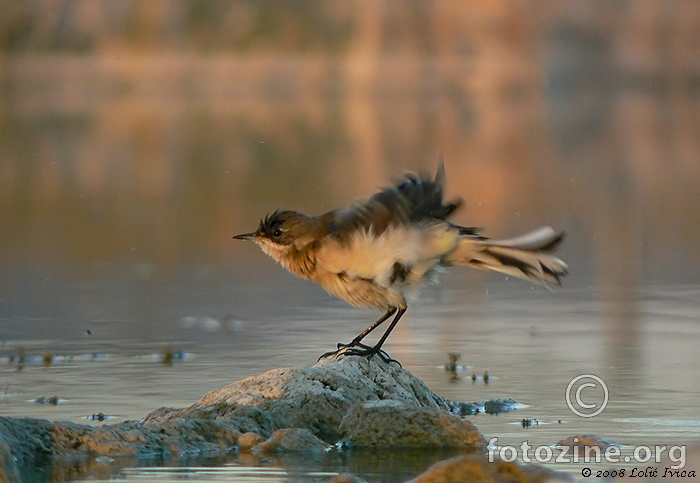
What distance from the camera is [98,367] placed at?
28.8 ft

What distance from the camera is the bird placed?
680cm

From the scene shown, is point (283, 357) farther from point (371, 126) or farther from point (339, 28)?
point (339, 28)

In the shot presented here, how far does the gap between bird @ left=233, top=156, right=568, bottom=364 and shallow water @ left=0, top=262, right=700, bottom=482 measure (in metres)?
0.76

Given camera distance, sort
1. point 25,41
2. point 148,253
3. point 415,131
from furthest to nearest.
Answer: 1. point 25,41
2. point 415,131
3. point 148,253

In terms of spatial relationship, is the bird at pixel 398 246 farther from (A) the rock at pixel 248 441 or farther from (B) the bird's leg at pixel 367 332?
(A) the rock at pixel 248 441

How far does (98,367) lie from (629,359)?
2973mm

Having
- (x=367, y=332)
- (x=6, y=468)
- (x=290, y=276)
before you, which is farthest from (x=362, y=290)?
(x=290, y=276)

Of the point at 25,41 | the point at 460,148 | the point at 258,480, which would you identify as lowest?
the point at 258,480

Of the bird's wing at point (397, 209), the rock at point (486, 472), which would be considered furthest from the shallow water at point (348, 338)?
the bird's wing at point (397, 209)

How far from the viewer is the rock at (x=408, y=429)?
22.1 feet

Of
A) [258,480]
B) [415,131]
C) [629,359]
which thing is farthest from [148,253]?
[415,131]

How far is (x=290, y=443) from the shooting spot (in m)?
6.66

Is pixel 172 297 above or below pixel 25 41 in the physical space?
below

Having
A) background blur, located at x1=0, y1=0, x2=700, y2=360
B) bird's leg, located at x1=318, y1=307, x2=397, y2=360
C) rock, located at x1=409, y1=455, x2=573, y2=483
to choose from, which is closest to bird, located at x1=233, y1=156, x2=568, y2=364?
bird's leg, located at x1=318, y1=307, x2=397, y2=360
